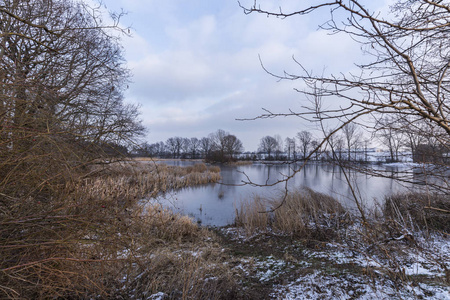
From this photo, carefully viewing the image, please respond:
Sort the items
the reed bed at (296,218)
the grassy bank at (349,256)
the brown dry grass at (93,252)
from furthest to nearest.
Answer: the reed bed at (296,218) → the grassy bank at (349,256) → the brown dry grass at (93,252)

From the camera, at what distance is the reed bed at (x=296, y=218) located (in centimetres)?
582

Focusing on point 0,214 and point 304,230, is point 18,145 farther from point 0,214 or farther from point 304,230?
point 304,230

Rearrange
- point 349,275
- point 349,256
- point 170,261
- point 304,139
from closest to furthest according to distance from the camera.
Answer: point 304,139 < point 349,275 < point 170,261 < point 349,256

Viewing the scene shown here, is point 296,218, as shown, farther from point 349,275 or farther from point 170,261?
point 170,261

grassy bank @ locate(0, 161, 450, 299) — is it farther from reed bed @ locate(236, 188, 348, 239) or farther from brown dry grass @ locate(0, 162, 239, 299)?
reed bed @ locate(236, 188, 348, 239)

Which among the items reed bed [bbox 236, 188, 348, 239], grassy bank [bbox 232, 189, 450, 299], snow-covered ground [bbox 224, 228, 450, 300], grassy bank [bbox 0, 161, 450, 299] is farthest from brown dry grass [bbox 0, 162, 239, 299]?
reed bed [bbox 236, 188, 348, 239]

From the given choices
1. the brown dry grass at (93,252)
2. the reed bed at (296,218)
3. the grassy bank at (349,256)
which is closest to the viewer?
the brown dry grass at (93,252)

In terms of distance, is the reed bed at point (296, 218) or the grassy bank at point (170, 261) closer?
the grassy bank at point (170, 261)

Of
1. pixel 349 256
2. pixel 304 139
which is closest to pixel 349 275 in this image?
pixel 349 256

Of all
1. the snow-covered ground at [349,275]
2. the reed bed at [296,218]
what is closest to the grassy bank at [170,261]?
the snow-covered ground at [349,275]

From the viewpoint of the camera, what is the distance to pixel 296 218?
612cm

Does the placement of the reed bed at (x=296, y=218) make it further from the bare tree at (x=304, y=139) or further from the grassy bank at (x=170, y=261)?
the bare tree at (x=304, y=139)

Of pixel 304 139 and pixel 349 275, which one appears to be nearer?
pixel 304 139

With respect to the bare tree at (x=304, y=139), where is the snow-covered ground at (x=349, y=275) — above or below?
below
